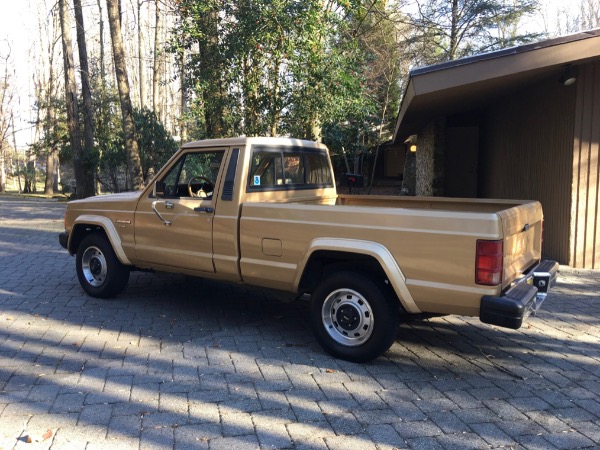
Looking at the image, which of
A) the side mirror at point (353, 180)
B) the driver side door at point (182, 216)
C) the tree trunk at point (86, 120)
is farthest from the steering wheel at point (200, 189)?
the tree trunk at point (86, 120)

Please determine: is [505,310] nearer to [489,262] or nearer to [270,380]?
[489,262]

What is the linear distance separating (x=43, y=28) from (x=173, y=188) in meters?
48.3

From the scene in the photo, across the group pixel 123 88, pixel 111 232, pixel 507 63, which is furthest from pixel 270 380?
pixel 123 88

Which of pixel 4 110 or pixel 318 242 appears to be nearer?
pixel 318 242

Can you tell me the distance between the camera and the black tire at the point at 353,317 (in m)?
4.20

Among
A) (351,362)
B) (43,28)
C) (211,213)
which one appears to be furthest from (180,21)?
(43,28)

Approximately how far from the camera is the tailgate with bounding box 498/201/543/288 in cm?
383

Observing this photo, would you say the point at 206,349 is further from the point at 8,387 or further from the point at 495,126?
the point at 495,126

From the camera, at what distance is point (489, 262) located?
12.0 ft

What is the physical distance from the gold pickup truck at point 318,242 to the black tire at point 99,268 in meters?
0.01

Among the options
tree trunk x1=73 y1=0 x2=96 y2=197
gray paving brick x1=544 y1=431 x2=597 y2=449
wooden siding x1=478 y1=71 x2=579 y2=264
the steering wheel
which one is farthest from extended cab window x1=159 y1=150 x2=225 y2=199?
tree trunk x1=73 y1=0 x2=96 y2=197

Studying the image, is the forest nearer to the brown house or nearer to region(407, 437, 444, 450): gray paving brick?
the brown house

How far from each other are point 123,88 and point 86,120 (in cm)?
750

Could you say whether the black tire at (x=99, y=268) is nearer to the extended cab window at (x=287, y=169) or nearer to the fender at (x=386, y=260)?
the extended cab window at (x=287, y=169)
